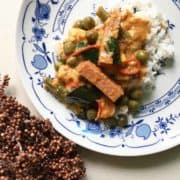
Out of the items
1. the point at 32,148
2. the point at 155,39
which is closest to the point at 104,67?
the point at 155,39

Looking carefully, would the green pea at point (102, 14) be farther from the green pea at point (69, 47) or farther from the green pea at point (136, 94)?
the green pea at point (136, 94)

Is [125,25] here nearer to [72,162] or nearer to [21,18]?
[21,18]

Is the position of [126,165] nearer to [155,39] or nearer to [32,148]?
[32,148]

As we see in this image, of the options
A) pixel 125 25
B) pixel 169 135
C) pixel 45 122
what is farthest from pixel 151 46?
pixel 45 122

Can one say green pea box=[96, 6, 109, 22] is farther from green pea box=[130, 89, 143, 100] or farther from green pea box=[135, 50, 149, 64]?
green pea box=[130, 89, 143, 100]

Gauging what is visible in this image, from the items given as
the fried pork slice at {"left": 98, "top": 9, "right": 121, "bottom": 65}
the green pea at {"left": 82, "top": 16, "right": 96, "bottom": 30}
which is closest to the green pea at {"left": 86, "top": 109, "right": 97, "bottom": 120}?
the fried pork slice at {"left": 98, "top": 9, "right": 121, "bottom": 65}

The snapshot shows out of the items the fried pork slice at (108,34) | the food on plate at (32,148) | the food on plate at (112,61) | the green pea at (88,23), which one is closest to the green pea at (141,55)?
the food on plate at (112,61)

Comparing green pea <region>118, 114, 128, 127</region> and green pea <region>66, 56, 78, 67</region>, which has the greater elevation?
green pea <region>66, 56, 78, 67</region>
